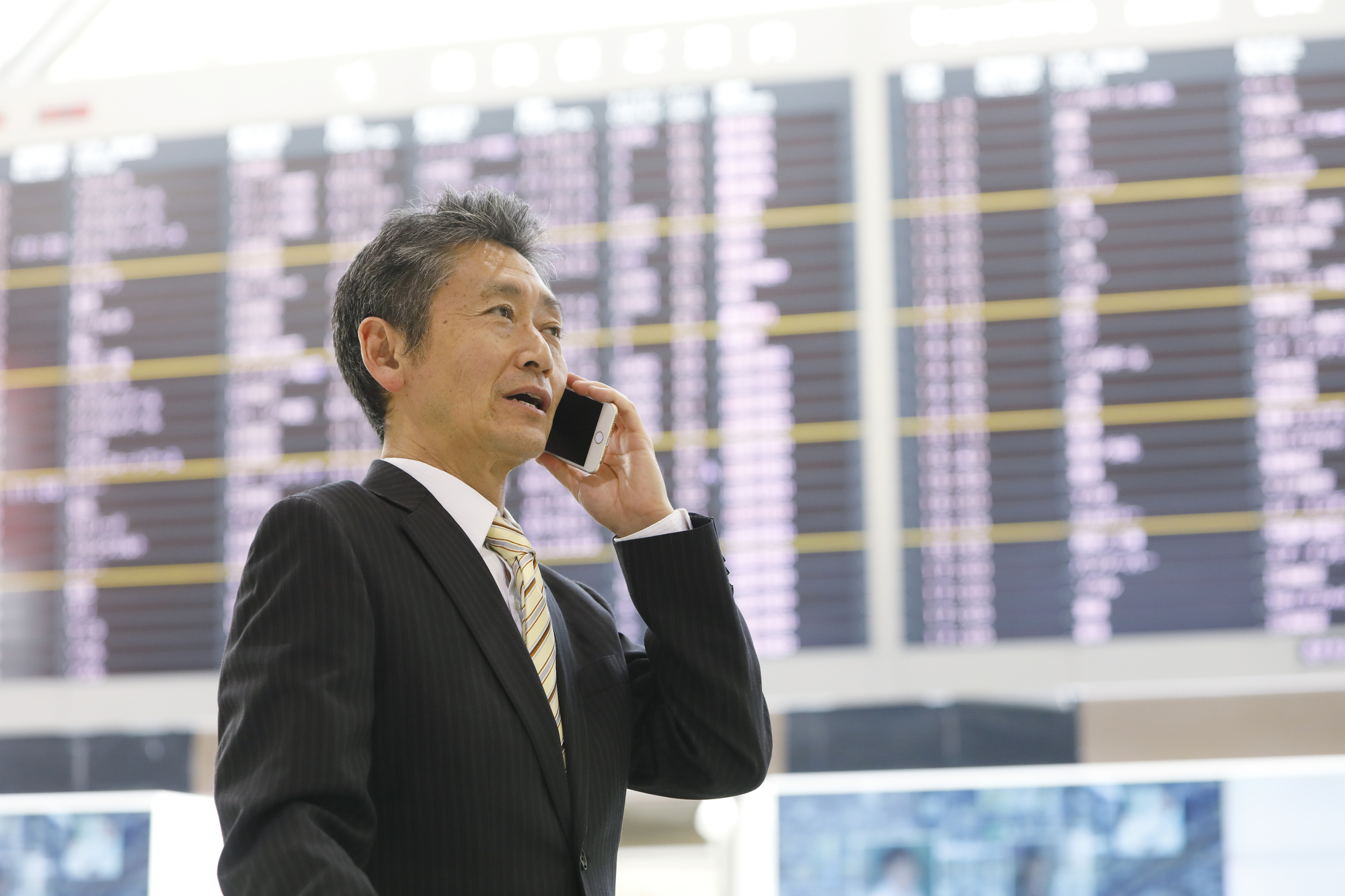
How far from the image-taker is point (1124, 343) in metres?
2.24

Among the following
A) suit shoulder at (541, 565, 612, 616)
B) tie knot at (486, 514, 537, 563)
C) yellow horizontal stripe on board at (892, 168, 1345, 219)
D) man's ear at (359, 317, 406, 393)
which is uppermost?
yellow horizontal stripe on board at (892, 168, 1345, 219)

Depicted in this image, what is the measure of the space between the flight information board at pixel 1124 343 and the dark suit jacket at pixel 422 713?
1.22 meters

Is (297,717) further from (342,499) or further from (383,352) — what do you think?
(383,352)

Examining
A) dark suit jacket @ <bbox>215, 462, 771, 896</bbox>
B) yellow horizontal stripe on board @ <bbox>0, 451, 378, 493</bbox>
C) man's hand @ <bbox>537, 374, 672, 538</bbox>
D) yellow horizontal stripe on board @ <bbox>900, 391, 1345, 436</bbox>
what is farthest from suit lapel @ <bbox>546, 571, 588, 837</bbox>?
yellow horizontal stripe on board @ <bbox>0, 451, 378, 493</bbox>

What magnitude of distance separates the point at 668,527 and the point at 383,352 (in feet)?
0.98

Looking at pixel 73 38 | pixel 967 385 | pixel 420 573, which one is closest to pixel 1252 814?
pixel 967 385

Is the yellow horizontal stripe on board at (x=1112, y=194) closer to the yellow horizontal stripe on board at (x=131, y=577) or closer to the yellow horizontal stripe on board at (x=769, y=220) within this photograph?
the yellow horizontal stripe on board at (x=769, y=220)

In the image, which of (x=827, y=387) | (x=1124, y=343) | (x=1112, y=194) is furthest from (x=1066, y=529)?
(x=1112, y=194)

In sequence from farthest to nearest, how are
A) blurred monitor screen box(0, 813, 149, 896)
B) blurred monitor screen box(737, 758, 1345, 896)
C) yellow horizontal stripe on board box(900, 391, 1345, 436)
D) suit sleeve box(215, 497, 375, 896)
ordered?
1. blurred monitor screen box(0, 813, 149, 896)
2. yellow horizontal stripe on board box(900, 391, 1345, 436)
3. blurred monitor screen box(737, 758, 1345, 896)
4. suit sleeve box(215, 497, 375, 896)

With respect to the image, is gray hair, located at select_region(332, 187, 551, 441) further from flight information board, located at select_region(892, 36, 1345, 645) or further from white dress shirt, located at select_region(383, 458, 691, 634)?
flight information board, located at select_region(892, 36, 1345, 645)

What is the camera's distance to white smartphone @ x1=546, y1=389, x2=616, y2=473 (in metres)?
1.22

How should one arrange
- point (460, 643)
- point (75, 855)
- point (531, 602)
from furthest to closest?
point (75, 855) < point (531, 602) < point (460, 643)

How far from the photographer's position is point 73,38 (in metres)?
2.67

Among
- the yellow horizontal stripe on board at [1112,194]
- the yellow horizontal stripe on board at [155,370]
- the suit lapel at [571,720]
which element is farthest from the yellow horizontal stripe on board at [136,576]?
the suit lapel at [571,720]
